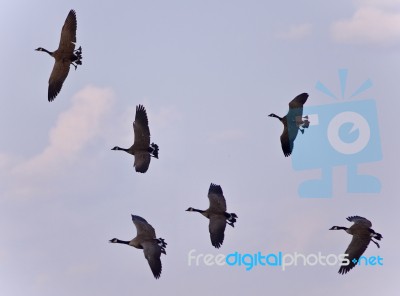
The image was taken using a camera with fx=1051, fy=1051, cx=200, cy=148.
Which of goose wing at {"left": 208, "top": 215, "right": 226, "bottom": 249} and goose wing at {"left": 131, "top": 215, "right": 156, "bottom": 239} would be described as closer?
goose wing at {"left": 131, "top": 215, "right": 156, "bottom": 239}

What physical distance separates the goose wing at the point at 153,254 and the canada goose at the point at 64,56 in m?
6.93

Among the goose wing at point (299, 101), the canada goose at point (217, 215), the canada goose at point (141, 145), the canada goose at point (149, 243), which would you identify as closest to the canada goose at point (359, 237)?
the canada goose at point (217, 215)

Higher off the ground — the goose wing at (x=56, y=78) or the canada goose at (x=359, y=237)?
the goose wing at (x=56, y=78)

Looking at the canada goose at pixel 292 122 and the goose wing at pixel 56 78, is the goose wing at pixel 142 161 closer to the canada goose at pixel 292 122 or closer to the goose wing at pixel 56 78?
the goose wing at pixel 56 78

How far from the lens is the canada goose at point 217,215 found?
129ft

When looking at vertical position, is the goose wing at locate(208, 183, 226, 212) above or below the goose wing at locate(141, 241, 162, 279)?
above

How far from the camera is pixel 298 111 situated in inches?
1607

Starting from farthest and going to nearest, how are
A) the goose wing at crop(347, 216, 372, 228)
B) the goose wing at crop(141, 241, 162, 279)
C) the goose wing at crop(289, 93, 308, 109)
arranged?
the goose wing at crop(289, 93, 308, 109) → the goose wing at crop(141, 241, 162, 279) → the goose wing at crop(347, 216, 372, 228)

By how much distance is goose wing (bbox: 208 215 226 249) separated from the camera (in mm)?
39219

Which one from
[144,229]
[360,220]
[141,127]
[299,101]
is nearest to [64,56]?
[141,127]

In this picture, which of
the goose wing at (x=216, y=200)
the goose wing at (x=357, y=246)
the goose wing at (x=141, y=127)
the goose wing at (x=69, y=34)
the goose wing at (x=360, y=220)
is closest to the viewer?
the goose wing at (x=357, y=246)

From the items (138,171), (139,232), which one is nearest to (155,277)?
(139,232)

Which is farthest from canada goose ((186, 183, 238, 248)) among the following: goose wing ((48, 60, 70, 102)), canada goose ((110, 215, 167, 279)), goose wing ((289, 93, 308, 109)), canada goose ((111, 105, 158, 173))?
goose wing ((48, 60, 70, 102))

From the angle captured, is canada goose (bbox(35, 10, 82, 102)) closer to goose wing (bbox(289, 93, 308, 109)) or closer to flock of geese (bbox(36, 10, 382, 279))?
flock of geese (bbox(36, 10, 382, 279))
